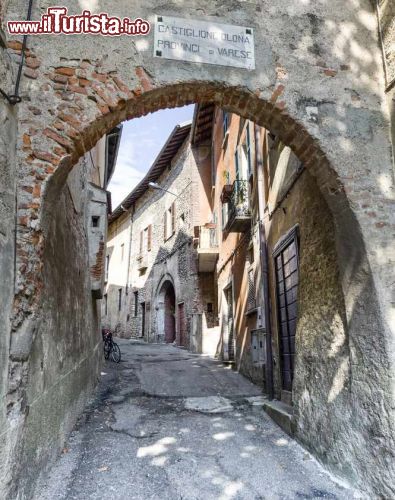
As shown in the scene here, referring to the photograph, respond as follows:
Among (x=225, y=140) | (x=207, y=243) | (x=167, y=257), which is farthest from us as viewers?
(x=167, y=257)

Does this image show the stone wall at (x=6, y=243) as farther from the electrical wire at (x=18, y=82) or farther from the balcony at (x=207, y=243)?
the balcony at (x=207, y=243)

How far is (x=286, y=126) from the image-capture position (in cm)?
362

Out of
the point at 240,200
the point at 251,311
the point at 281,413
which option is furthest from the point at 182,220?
the point at 281,413

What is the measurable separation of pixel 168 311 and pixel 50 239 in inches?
586

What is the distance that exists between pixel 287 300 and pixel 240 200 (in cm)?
322

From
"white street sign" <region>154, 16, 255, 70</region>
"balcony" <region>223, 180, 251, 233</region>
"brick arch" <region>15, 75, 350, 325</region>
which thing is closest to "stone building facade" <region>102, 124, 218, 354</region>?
"balcony" <region>223, 180, 251, 233</region>

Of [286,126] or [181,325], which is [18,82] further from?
[181,325]

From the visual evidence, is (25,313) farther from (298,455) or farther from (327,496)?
(298,455)

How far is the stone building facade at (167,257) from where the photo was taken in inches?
563

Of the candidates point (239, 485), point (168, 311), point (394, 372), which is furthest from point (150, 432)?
point (168, 311)

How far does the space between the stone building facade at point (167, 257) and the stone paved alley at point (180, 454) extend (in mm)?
6339

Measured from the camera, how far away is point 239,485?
340 cm

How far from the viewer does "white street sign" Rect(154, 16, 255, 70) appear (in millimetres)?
3500

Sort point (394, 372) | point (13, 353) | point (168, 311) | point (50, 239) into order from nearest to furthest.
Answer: point (13, 353) → point (394, 372) → point (50, 239) → point (168, 311)
